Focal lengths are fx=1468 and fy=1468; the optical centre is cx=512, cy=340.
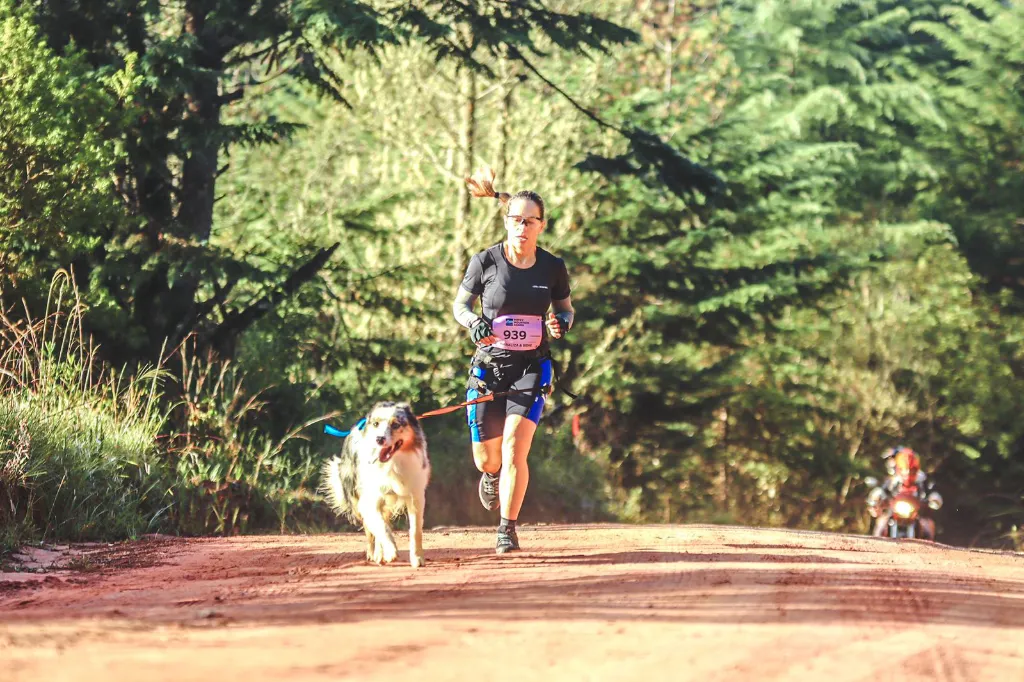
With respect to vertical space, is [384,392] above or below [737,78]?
below

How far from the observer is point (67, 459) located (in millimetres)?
10703

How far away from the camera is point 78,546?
1011cm

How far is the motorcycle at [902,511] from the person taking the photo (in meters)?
16.0

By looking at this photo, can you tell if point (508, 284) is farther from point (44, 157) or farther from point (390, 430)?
point (44, 157)

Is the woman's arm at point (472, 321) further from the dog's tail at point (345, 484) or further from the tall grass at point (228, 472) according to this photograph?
the tall grass at point (228, 472)

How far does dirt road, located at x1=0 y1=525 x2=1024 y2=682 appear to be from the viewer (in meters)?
5.56

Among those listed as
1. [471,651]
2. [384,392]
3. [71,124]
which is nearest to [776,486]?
[384,392]

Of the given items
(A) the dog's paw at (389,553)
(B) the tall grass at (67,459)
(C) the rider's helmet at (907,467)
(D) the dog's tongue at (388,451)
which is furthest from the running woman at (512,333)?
(C) the rider's helmet at (907,467)

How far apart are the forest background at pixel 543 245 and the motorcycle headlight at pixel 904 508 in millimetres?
4612

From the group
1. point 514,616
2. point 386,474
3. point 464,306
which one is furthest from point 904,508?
point 514,616

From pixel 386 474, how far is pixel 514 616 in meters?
1.89

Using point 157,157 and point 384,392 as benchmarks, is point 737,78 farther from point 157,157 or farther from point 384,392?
point 157,157

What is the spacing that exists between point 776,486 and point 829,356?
3298 mm

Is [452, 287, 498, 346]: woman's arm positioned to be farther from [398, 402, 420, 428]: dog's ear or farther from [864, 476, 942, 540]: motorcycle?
[864, 476, 942, 540]: motorcycle
